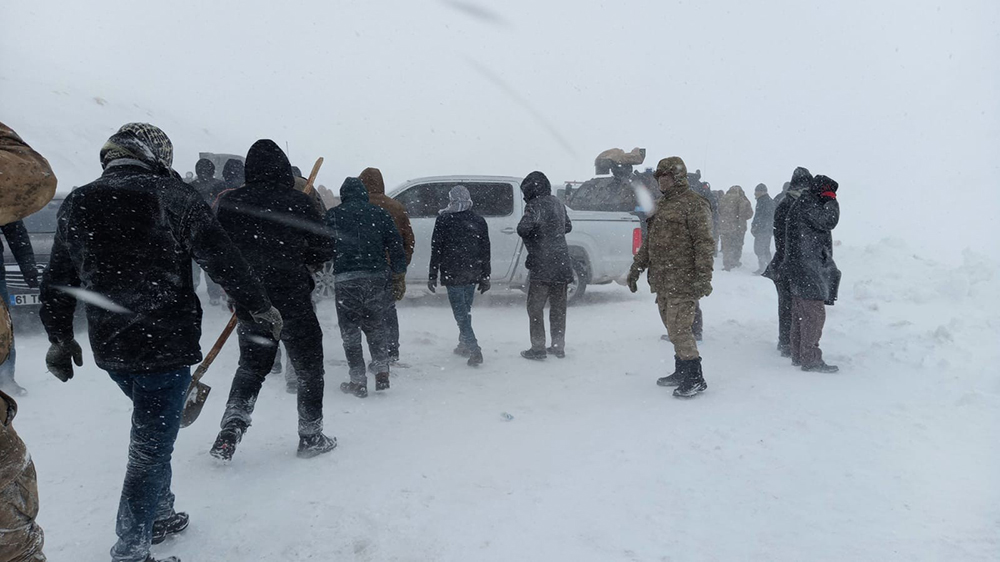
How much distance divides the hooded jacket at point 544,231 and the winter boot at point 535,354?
777mm

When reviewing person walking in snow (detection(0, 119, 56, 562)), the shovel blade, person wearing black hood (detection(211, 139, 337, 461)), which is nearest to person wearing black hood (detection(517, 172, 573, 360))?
person wearing black hood (detection(211, 139, 337, 461))

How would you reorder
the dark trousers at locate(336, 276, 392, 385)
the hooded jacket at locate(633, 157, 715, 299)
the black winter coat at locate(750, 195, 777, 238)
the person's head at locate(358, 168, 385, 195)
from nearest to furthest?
the hooded jacket at locate(633, 157, 715, 299), the dark trousers at locate(336, 276, 392, 385), the person's head at locate(358, 168, 385, 195), the black winter coat at locate(750, 195, 777, 238)

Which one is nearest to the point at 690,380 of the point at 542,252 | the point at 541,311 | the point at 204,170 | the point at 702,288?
the point at 702,288

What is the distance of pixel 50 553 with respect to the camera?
121 inches

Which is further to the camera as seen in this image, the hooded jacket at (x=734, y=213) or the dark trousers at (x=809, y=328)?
the hooded jacket at (x=734, y=213)

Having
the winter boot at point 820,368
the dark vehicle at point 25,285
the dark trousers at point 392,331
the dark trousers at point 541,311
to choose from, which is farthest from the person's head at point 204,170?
the winter boot at point 820,368

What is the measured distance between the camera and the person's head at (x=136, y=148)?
2.75m

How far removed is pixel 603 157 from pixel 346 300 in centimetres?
966

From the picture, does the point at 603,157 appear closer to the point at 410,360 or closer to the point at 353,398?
the point at 410,360

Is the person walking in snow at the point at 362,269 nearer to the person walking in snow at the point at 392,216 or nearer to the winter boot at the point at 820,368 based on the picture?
the person walking in snow at the point at 392,216

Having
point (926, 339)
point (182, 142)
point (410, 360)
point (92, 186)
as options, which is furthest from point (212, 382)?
point (182, 142)

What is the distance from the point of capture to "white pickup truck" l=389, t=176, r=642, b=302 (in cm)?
949

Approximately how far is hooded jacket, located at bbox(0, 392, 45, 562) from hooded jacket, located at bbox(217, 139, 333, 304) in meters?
2.24

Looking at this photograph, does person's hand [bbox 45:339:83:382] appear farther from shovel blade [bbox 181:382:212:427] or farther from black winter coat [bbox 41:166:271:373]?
shovel blade [bbox 181:382:212:427]
